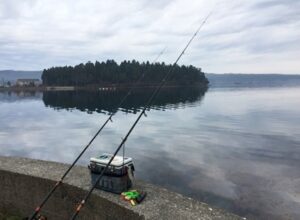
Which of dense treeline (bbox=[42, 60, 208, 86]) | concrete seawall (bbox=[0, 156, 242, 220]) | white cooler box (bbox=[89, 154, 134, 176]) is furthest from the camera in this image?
dense treeline (bbox=[42, 60, 208, 86])

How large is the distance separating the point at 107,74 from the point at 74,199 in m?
126

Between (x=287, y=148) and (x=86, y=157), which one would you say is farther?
(x=287, y=148)

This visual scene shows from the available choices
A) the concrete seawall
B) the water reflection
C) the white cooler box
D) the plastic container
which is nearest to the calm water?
the concrete seawall

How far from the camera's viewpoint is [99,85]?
447 feet

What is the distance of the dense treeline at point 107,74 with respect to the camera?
133 m

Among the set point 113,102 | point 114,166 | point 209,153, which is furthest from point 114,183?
point 113,102

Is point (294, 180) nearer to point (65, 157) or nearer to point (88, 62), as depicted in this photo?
point (65, 157)

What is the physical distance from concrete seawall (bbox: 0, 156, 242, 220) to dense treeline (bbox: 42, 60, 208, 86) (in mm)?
119547

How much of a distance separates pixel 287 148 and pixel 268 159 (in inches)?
161

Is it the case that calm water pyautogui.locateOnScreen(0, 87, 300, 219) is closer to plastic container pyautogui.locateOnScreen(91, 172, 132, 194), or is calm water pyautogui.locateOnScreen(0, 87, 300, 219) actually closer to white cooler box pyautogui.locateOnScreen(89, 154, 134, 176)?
plastic container pyautogui.locateOnScreen(91, 172, 132, 194)

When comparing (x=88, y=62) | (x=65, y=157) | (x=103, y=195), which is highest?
(x=88, y=62)

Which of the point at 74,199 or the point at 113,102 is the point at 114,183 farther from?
Result: the point at 113,102

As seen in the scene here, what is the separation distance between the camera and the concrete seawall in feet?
27.1

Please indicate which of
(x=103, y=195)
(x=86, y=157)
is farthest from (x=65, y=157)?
(x=103, y=195)
